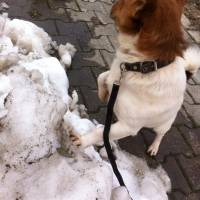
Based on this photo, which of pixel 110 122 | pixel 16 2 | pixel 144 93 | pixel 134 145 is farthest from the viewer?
pixel 16 2

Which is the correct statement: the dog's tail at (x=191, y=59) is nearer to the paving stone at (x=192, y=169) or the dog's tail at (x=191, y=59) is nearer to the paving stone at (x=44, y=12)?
the paving stone at (x=192, y=169)

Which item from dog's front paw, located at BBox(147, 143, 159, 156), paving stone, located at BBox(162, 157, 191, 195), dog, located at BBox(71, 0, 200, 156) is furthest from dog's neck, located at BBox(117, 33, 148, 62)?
paving stone, located at BBox(162, 157, 191, 195)

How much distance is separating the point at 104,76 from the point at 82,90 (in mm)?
624

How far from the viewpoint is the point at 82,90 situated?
3.50 meters

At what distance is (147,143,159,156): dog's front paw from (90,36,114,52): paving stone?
43.5 inches

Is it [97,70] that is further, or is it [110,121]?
[97,70]

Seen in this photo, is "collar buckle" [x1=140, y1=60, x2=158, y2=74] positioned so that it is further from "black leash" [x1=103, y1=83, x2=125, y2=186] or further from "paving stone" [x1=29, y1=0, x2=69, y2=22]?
"paving stone" [x1=29, y1=0, x2=69, y2=22]

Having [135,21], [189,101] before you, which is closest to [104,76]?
[135,21]

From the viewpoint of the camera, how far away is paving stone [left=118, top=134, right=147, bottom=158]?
3.23 m

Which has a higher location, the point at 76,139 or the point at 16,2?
the point at 76,139

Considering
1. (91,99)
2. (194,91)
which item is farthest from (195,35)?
(91,99)

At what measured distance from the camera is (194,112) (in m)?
3.66

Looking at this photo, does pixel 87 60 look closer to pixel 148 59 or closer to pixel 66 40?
pixel 66 40

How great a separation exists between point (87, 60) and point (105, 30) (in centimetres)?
52
